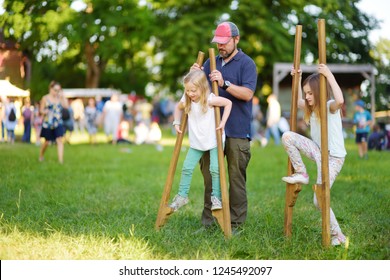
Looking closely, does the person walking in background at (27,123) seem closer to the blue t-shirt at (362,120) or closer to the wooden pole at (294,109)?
the blue t-shirt at (362,120)

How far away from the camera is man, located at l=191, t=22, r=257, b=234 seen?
19.4ft

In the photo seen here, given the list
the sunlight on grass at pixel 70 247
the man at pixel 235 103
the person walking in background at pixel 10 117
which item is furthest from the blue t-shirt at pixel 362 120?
the sunlight on grass at pixel 70 247

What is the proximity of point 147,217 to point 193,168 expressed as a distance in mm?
1242

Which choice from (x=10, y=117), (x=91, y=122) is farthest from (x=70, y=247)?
(x=91, y=122)

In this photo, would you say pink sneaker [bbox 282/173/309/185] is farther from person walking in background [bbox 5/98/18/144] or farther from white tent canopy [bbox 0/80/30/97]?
person walking in background [bbox 5/98/18/144]

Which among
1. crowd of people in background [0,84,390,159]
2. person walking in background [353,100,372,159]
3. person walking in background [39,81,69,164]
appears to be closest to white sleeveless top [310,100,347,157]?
crowd of people in background [0,84,390,159]

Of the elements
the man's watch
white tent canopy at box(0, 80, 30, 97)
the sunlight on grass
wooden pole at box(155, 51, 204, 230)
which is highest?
the man's watch

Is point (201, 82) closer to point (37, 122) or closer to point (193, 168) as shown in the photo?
point (193, 168)

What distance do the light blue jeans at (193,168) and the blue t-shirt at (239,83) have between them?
349mm

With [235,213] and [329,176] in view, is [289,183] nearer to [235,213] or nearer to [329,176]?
[329,176]

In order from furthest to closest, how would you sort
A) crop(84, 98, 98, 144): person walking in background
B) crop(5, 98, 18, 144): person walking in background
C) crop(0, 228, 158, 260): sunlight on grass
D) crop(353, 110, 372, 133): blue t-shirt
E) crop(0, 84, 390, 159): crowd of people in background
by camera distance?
crop(84, 98, 98, 144): person walking in background
crop(353, 110, 372, 133): blue t-shirt
crop(0, 84, 390, 159): crowd of people in background
crop(5, 98, 18, 144): person walking in background
crop(0, 228, 158, 260): sunlight on grass

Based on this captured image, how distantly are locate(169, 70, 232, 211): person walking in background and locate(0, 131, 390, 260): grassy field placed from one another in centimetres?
51

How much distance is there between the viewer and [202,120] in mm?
5910
